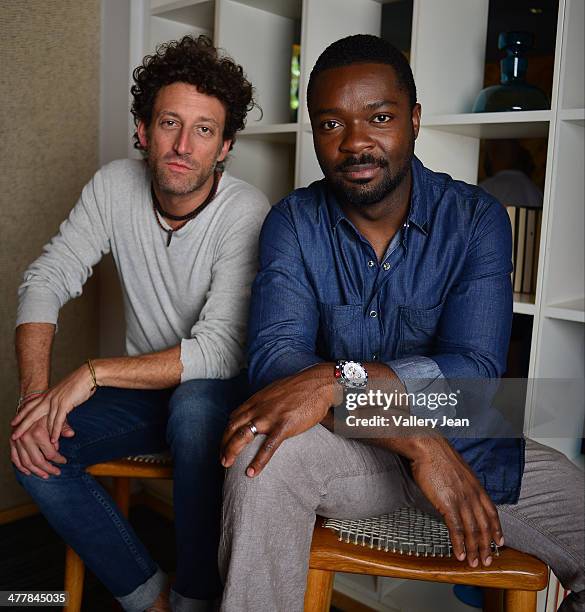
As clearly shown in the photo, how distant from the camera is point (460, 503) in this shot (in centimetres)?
118

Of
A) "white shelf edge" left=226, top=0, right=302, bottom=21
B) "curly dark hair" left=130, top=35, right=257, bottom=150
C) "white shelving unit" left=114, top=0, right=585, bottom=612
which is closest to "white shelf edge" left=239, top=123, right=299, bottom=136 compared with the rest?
"white shelving unit" left=114, top=0, right=585, bottom=612

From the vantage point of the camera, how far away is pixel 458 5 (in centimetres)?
185

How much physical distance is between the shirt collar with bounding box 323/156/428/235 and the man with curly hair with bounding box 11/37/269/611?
0.28 meters

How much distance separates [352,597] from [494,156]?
2.28 metres

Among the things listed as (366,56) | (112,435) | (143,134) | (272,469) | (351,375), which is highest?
(366,56)

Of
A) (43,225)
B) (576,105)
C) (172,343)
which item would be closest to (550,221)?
(576,105)

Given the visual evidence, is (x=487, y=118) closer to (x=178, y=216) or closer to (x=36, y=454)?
(x=178, y=216)

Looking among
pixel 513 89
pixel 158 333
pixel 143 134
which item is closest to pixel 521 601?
pixel 158 333

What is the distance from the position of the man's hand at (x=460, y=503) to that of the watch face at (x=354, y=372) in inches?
6.3

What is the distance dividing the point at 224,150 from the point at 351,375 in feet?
2.79

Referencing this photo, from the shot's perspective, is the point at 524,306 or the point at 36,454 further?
the point at 524,306

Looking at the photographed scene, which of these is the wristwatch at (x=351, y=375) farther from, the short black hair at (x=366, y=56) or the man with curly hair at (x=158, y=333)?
the short black hair at (x=366, y=56)

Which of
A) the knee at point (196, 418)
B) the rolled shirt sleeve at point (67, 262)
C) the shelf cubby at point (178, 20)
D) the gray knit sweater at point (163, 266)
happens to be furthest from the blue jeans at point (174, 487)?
the shelf cubby at point (178, 20)

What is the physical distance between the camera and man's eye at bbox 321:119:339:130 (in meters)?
1.44
